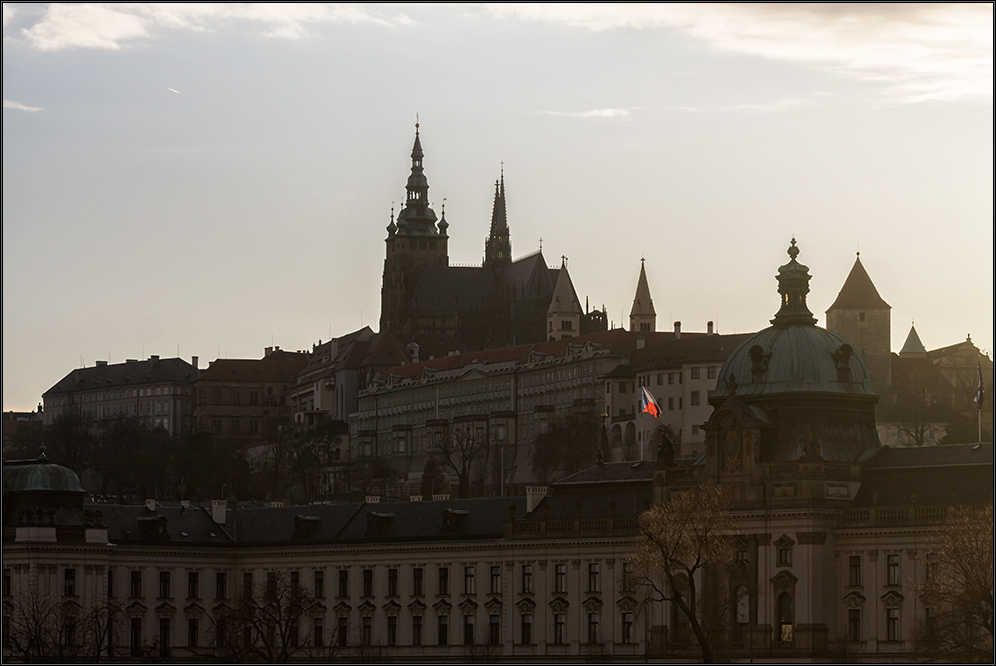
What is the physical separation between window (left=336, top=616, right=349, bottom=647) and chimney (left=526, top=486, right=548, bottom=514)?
13493 millimetres

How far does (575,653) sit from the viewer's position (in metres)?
152

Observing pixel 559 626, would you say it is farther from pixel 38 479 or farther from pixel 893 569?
pixel 38 479

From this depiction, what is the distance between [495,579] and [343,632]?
1109 centimetres

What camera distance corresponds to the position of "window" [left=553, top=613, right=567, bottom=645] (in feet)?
506

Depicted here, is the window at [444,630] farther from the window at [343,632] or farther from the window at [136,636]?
the window at [136,636]

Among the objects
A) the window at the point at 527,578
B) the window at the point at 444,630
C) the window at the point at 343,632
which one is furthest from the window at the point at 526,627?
the window at the point at 343,632

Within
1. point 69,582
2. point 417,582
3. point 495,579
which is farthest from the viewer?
point 69,582

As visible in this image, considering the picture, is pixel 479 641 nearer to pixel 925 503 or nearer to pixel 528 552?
pixel 528 552

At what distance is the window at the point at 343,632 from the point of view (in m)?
163

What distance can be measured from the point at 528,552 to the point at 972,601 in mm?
40924

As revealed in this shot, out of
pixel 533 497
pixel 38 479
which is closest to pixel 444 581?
pixel 533 497

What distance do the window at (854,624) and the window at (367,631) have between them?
3388 centimetres

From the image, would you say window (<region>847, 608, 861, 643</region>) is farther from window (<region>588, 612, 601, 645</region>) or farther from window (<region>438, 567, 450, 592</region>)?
window (<region>438, 567, 450, 592</region>)

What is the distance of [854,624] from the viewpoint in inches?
5541
